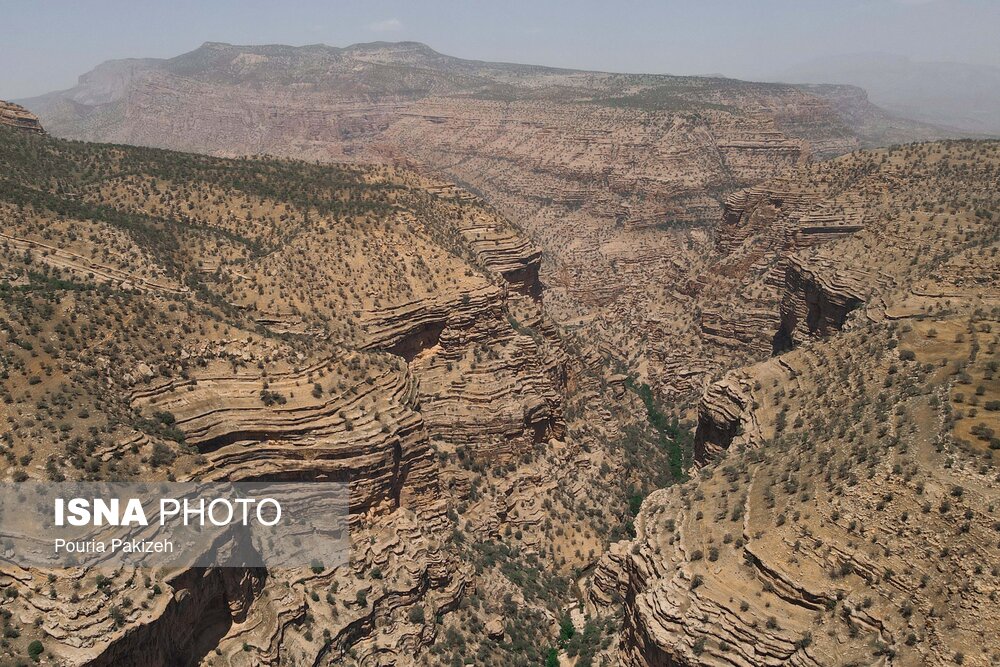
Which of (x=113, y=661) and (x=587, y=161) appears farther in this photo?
(x=587, y=161)

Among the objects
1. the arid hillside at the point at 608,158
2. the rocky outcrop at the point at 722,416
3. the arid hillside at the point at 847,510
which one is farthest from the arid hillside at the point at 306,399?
the arid hillside at the point at 608,158

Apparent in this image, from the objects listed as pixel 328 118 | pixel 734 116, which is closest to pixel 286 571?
pixel 734 116

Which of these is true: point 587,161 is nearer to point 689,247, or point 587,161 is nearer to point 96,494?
point 689,247

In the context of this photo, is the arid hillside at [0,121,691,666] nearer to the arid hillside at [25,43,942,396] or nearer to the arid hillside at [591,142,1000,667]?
the arid hillside at [591,142,1000,667]

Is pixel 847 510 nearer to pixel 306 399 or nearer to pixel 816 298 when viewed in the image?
pixel 306 399
